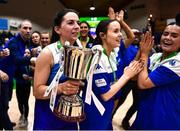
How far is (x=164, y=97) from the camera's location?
196 centimetres

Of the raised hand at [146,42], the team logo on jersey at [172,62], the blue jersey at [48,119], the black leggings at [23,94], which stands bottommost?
the black leggings at [23,94]

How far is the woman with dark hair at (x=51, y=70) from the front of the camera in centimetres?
185

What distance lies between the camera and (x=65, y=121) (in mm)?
1915

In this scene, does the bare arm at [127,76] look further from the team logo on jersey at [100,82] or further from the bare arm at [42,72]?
the bare arm at [42,72]

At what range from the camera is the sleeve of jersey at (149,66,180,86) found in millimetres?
1936

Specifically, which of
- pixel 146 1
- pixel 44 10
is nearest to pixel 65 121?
pixel 44 10

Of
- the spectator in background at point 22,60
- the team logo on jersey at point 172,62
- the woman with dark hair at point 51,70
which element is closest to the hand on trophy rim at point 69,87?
the woman with dark hair at point 51,70

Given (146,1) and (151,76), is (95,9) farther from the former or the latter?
(151,76)

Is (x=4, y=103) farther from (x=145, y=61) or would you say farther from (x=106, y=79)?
(x=145, y=61)

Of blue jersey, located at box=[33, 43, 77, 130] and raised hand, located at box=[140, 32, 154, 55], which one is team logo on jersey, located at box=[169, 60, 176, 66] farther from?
blue jersey, located at box=[33, 43, 77, 130]

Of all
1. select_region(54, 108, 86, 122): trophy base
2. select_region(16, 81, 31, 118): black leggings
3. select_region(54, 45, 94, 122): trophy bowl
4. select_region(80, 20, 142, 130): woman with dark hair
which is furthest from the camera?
select_region(16, 81, 31, 118): black leggings

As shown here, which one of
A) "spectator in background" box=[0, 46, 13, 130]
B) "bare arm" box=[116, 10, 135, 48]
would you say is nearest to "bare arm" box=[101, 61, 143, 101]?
"bare arm" box=[116, 10, 135, 48]

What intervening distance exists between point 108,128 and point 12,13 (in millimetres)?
11724

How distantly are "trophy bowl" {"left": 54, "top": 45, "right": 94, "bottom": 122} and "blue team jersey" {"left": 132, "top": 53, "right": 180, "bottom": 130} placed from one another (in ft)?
1.63
